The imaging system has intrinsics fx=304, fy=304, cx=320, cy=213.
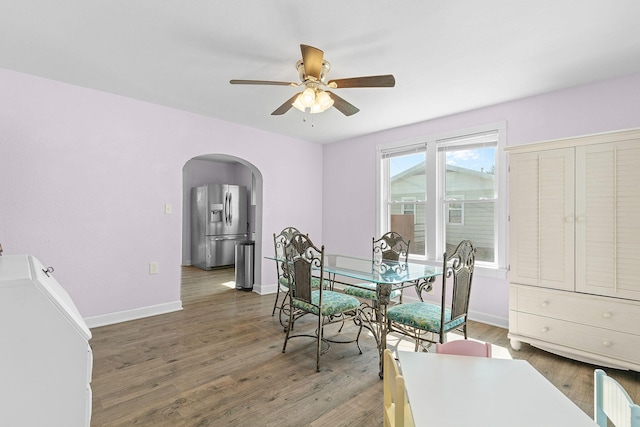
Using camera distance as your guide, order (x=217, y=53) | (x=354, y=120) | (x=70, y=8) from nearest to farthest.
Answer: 1. (x=70, y=8)
2. (x=217, y=53)
3. (x=354, y=120)

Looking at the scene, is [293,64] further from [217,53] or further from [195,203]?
[195,203]

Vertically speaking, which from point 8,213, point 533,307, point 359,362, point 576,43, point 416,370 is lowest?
point 359,362

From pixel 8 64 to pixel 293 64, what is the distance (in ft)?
8.19

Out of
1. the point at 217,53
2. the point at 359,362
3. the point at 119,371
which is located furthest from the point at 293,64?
the point at 119,371

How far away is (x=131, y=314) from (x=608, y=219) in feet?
15.2

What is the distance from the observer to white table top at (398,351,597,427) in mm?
850

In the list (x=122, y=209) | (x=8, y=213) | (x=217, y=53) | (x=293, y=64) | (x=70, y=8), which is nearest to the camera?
→ (x=70, y=8)

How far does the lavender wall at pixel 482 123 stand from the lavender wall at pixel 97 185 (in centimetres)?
201

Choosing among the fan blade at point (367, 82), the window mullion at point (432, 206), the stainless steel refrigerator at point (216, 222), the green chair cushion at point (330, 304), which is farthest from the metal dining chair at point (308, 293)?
the stainless steel refrigerator at point (216, 222)

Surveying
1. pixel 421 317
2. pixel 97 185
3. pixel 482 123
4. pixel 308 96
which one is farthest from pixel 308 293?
pixel 482 123

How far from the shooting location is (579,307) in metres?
2.46

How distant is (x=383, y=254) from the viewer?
346 centimetres

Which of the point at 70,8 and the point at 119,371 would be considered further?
the point at 119,371

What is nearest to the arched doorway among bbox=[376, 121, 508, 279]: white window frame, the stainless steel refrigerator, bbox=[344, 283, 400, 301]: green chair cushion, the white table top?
the stainless steel refrigerator
